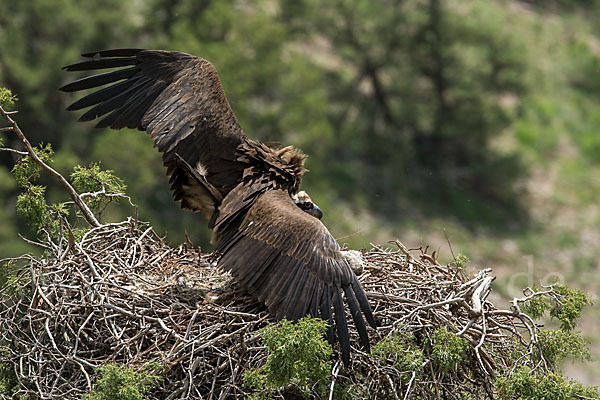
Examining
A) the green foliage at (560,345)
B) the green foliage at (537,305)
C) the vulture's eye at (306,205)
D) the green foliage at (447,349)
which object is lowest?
the green foliage at (447,349)

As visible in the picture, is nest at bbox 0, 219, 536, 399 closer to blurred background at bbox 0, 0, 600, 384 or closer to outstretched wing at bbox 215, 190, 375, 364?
outstretched wing at bbox 215, 190, 375, 364

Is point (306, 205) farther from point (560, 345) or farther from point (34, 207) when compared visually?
point (560, 345)

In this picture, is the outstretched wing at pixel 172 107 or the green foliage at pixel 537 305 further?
the outstretched wing at pixel 172 107

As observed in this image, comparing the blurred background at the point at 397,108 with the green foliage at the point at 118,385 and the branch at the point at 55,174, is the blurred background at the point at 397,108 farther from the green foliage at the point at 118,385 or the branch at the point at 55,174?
the green foliage at the point at 118,385

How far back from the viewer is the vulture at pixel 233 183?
686 centimetres

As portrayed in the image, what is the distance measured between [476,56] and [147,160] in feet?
37.7

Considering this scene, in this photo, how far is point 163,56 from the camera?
8.40 metres

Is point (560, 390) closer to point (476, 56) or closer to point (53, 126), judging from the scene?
point (53, 126)

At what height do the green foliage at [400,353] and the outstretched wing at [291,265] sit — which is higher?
the outstretched wing at [291,265]

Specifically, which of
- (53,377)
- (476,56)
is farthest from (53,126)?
(53,377)

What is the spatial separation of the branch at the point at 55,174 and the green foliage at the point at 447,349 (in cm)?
337

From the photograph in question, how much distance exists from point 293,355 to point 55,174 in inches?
117

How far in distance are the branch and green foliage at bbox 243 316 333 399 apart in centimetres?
261

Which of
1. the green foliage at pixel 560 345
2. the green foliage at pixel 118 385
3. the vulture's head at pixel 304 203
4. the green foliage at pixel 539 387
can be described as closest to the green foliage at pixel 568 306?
the green foliage at pixel 560 345
